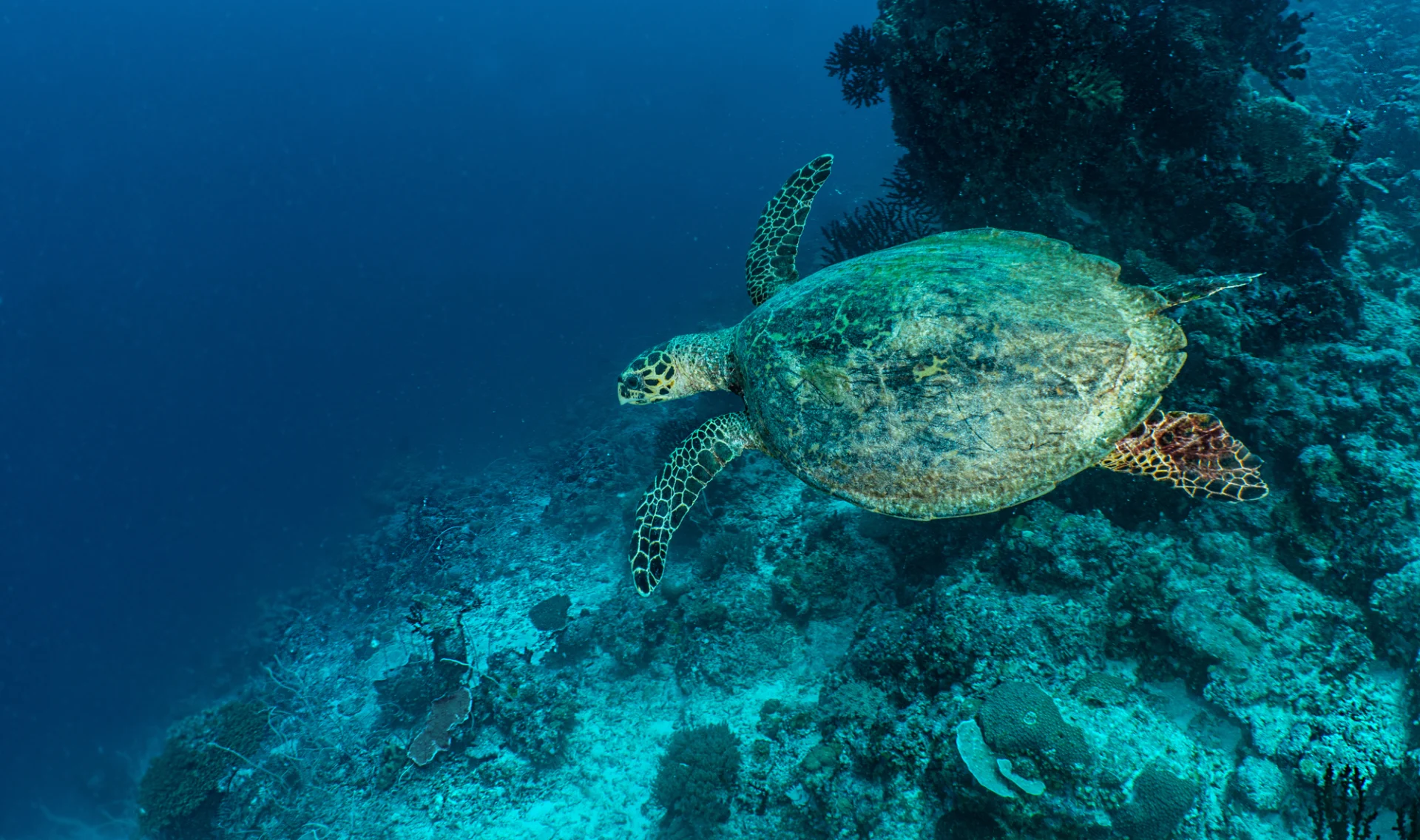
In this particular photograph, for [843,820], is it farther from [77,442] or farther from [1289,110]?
[77,442]

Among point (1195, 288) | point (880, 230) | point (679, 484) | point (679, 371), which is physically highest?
point (880, 230)

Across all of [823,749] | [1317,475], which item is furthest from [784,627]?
[1317,475]

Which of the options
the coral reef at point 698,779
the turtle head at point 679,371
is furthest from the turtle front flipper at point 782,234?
the coral reef at point 698,779

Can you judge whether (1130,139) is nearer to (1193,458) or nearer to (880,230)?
(880,230)

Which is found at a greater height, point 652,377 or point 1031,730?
point 652,377

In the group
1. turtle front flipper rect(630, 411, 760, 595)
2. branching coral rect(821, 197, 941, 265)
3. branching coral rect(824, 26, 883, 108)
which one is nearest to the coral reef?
turtle front flipper rect(630, 411, 760, 595)

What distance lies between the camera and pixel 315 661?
10914 mm

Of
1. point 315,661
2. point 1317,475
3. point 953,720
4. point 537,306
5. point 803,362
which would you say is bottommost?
point 1317,475

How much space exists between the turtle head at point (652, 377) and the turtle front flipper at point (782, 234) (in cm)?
113

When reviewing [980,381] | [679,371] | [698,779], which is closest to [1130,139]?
[980,381]

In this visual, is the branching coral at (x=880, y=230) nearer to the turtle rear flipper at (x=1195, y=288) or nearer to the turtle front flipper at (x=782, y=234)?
the turtle front flipper at (x=782, y=234)

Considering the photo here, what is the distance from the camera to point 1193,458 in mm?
3080

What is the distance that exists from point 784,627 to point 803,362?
337 centimetres

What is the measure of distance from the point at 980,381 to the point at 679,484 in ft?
8.00
